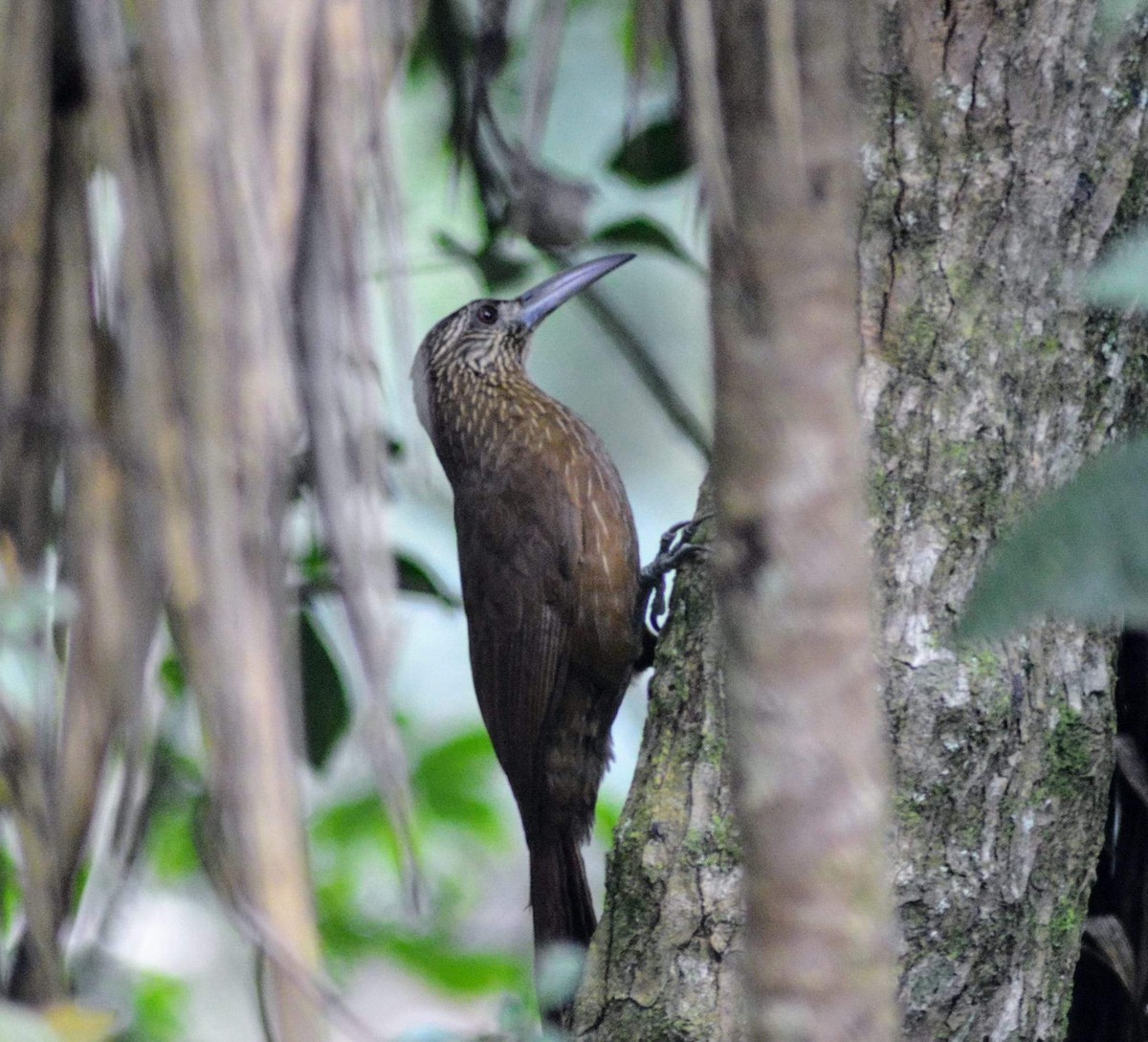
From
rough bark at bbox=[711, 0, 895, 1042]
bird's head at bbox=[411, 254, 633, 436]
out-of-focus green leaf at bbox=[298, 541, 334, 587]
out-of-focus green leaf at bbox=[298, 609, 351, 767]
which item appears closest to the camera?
rough bark at bbox=[711, 0, 895, 1042]

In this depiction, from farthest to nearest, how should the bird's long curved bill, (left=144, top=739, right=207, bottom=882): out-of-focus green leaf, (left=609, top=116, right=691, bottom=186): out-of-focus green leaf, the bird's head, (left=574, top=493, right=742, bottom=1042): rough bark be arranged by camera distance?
the bird's head → the bird's long curved bill → (left=609, top=116, right=691, bottom=186): out-of-focus green leaf → (left=144, top=739, right=207, bottom=882): out-of-focus green leaf → (left=574, top=493, right=742, bottom=1042): rough bark

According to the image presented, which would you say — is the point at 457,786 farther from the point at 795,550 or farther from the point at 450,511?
the point at 795,550

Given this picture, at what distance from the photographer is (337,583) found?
1.17 meters

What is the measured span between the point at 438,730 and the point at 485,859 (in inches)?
17.8

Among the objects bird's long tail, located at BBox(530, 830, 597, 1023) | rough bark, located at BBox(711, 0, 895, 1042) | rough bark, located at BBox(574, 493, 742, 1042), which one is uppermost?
rough bark, located at BBox(711, 0, 895, 1042)

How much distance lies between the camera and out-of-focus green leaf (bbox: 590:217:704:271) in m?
3.12

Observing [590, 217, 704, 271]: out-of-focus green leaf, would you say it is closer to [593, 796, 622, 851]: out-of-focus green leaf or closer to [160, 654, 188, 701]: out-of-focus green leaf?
[160, 654, 188, 701]: out-of-focus green leaf

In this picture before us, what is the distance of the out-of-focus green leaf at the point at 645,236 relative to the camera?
312 cm

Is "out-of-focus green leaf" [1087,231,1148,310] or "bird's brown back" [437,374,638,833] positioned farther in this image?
"bird's brown back" [437,374,638,833]

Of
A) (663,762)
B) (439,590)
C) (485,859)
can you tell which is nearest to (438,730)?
(485,859)

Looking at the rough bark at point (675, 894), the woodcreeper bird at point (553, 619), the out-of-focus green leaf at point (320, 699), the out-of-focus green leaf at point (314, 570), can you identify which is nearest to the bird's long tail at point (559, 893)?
the woodcreeper bird at point (553, 619)

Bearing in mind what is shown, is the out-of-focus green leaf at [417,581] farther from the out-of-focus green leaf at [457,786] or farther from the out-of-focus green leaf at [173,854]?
the out-of-focus green leaf at [173,854]

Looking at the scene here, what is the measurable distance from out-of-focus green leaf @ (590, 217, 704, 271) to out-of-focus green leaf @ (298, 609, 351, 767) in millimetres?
1019

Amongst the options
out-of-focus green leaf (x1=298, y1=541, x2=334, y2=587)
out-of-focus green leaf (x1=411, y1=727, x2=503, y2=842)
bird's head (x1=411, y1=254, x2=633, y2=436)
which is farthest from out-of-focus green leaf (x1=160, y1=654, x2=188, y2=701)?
bird's head (x1=411, y1=254, x2=633, y2=436)
